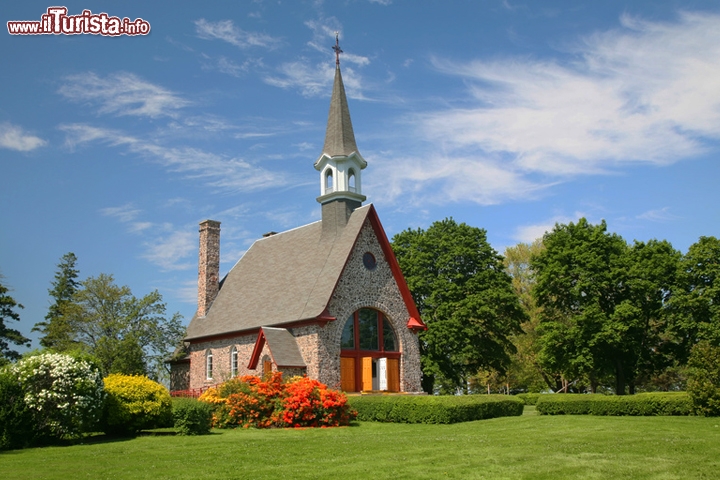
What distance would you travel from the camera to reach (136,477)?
41.6 feet

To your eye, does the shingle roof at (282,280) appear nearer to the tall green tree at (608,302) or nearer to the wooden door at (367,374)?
the wooden door at (367,374)

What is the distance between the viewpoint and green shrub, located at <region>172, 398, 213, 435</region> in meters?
20.7

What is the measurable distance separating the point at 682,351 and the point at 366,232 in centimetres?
1923

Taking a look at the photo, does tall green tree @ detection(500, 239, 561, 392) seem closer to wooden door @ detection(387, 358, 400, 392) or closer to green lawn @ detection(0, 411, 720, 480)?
wooden door @ detection(387, 358, 400, 392)

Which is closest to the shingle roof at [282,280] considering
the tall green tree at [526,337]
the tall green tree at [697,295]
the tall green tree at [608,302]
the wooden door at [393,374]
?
the wooden door at [393,374]

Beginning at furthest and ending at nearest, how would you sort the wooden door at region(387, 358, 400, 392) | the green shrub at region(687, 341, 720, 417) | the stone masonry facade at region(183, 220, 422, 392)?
the wooden door at region(387, 358, 400, 392), the stone masonry facade at region(183, 220, 422, 392), the green shrub at region(687, 341, 720, 417)

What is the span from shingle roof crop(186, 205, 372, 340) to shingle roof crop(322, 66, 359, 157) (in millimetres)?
3870

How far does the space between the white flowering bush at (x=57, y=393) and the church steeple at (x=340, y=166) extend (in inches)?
701

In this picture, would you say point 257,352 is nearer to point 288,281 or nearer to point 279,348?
point 279,348

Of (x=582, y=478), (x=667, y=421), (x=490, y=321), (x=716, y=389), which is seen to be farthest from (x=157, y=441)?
(x=490, y=321)

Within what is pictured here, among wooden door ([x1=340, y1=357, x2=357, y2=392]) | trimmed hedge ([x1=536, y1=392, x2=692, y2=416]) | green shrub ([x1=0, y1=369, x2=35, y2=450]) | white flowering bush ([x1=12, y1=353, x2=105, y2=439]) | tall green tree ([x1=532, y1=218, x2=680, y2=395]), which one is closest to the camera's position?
green shrub ([x1=0, y1=369, x2=35, y2=450])

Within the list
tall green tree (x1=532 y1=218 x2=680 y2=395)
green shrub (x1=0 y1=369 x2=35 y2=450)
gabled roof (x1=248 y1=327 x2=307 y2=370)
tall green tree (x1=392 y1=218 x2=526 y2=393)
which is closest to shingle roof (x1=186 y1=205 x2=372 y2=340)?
gabled roof (x1=248 y1=327 x2=307 y2=370)

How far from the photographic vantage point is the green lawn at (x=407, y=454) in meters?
12.8

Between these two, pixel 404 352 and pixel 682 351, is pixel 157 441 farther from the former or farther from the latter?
pixel 682 351
